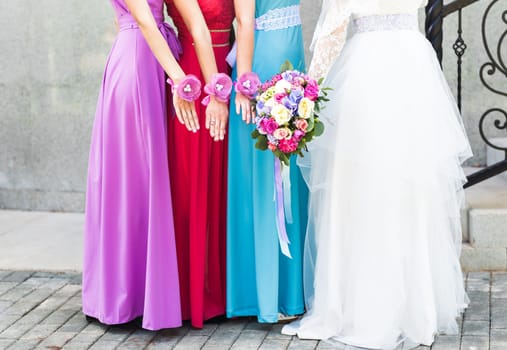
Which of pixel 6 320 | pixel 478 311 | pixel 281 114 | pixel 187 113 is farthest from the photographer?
pixel 6 320

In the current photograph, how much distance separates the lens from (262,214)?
16.1 feet

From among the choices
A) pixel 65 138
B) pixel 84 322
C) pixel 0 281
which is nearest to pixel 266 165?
pixel 84 322

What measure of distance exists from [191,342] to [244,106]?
1145mm

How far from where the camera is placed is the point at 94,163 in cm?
503

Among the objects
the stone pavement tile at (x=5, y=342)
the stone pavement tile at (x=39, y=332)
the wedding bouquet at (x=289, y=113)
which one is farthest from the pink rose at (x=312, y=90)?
the stone pavement tile at (x=5, y=342)

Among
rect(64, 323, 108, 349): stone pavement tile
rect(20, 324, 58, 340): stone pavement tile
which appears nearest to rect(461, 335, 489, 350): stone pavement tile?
rect(64, 323, 108, 349): stone pavement tile

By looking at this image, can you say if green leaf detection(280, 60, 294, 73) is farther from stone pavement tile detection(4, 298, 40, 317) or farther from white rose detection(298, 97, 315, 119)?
stone pavement tile detection(4, 298, 40, 317)

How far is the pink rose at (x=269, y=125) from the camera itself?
4477 mm

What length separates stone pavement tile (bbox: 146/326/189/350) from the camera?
4.76 meters

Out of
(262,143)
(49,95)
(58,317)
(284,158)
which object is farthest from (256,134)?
(49,95)

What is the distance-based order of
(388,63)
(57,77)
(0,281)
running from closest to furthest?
(388,63) → (0,281) → (57,77)

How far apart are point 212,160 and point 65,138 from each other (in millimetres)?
2640

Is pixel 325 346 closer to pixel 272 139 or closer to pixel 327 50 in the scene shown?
pixel 272 139

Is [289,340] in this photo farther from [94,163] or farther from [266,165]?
[94,163]
